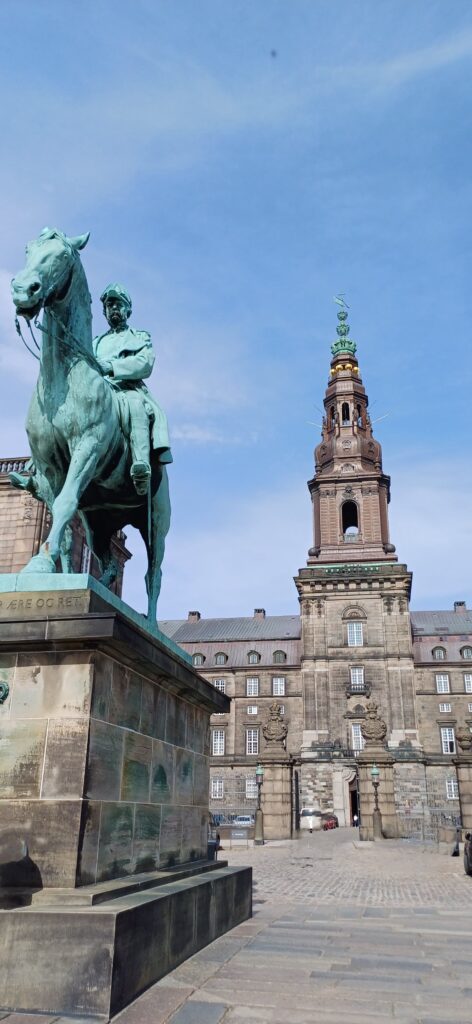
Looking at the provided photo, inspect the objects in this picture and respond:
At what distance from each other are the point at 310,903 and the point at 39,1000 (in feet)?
26.1

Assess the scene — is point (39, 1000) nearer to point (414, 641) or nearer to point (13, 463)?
point (13, 463)

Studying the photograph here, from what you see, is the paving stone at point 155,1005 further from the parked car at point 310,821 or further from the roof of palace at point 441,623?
the roof of palace at point 441,623

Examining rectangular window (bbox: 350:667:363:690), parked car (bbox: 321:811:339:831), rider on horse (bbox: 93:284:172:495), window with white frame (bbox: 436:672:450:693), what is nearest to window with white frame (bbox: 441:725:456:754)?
window with white frame (bbox: 436:672:450:693)

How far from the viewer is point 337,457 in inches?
3027

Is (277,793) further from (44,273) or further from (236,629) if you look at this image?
(236,629)

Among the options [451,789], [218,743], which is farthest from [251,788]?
[451,789]

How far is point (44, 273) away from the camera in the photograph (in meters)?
5.49

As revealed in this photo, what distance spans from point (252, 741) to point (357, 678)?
566 inches

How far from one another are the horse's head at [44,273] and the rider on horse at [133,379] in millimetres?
1112

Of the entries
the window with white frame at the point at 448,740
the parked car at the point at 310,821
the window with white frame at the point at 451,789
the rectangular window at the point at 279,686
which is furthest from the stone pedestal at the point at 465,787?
the rectangular window at the point at 279,686

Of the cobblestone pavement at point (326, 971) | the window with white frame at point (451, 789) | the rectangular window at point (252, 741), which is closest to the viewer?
the cobblestone pavement at point (326, 971)

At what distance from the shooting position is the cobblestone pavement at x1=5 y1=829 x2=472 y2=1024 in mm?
4219

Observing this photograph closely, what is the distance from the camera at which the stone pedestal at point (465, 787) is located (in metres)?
28.8

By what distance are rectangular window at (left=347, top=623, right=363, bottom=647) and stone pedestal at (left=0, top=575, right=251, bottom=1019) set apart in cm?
6307
